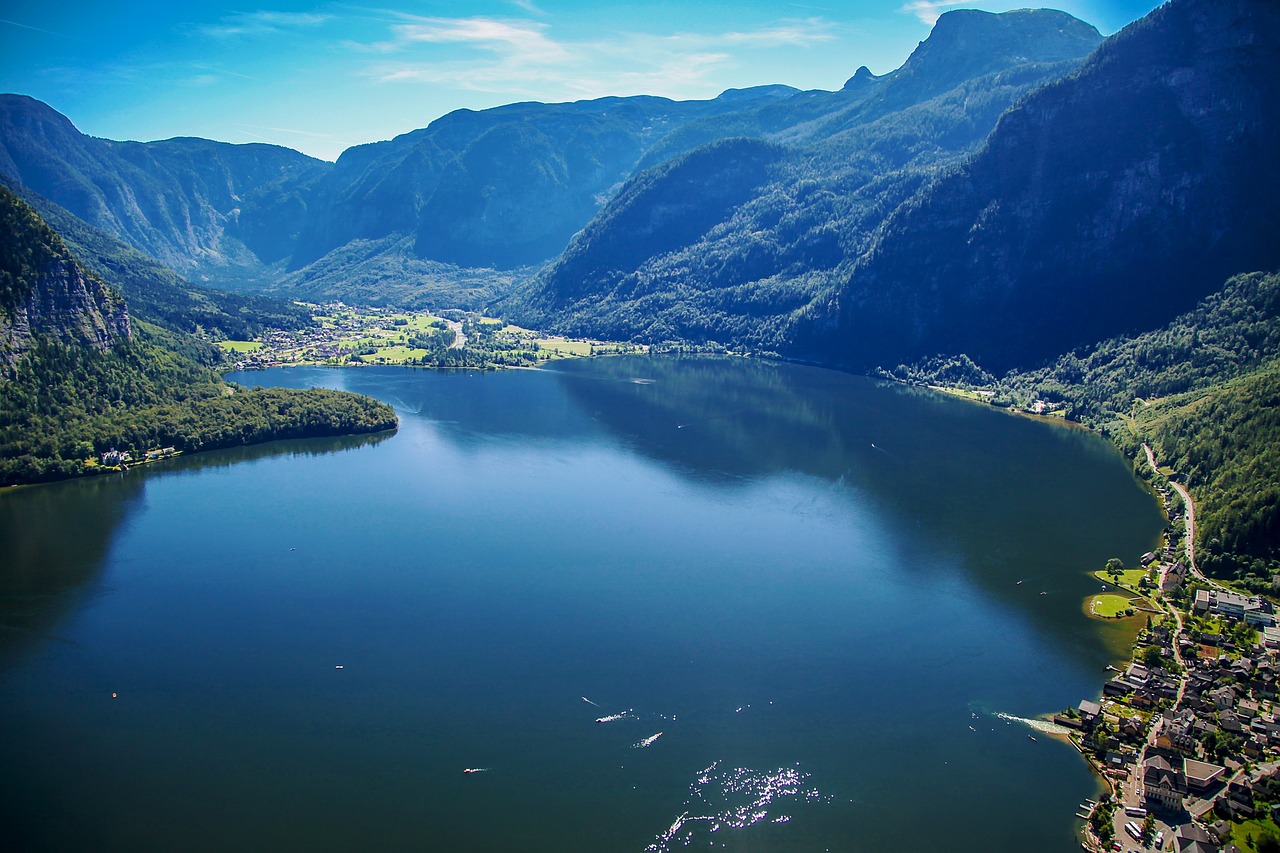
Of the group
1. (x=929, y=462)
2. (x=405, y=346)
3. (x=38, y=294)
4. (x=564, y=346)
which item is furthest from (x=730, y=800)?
(x=564, y=346)

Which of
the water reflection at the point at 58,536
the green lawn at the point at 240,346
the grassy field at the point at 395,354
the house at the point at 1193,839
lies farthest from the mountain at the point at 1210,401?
the green lawn at the point at 240,346

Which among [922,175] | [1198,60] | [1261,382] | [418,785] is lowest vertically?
[418,785]

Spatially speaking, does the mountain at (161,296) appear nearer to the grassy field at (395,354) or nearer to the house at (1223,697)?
the grassy field at (395,354)

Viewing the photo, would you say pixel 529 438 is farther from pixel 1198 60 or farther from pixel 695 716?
pixel 1198 60

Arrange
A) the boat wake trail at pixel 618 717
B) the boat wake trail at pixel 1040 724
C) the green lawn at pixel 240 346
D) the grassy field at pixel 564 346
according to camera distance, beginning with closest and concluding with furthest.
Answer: the boat wake trail at pixel 1040 724
the boat wake trail at pixel 618 717
the green lawn at pixel 240 346
the grassy field at pixel 564 346

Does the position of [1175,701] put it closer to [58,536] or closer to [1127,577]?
[1127,577]

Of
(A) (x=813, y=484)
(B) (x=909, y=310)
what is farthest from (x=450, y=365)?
(A) (x=813, y=484)
